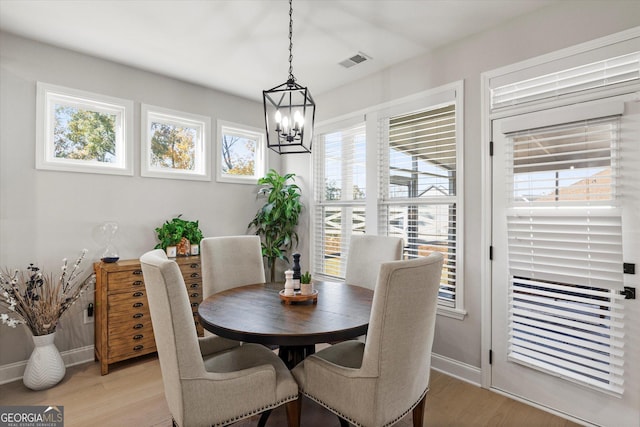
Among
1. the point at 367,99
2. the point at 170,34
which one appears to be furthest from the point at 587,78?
the point at 170,34

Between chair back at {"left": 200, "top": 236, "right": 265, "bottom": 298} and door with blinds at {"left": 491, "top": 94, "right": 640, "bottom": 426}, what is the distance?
6.45ft

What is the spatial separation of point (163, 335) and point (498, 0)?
9.65ft

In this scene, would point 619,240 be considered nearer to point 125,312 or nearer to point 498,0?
point 498,0

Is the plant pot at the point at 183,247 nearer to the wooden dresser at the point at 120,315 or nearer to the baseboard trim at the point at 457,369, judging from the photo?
the wooden dresser at the point at 120,315

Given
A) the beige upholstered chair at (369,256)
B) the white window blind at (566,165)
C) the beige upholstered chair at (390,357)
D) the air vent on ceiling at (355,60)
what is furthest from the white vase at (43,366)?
the white window blind at (566,165)

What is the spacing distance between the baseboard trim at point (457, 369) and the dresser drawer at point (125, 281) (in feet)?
9.15

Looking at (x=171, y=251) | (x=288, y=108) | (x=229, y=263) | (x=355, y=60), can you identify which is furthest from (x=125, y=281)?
(x=355, y=60)

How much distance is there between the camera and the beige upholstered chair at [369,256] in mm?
2618

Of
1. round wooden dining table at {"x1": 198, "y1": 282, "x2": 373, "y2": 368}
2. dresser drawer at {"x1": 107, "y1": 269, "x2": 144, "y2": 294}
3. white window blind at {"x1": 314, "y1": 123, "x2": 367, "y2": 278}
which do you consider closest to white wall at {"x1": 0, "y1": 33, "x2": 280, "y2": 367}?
dresser drawer at {"x1": 107, "y1": 269, "x2": 144, "y2": 294}

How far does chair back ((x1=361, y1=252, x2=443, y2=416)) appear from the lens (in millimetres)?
1413

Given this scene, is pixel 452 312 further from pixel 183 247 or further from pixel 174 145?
pixel 174 145

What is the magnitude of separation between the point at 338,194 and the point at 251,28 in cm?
197

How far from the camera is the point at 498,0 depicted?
→ 228 centimetres

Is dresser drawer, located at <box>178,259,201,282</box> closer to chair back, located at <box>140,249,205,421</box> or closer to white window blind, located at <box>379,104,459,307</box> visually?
chair back, located at <box>140,249,205,421</box>
